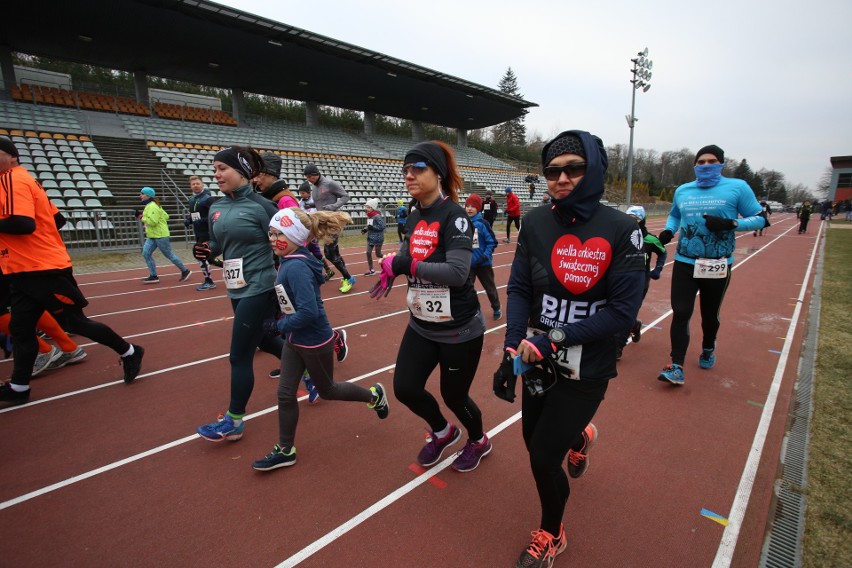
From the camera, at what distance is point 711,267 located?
3.97m

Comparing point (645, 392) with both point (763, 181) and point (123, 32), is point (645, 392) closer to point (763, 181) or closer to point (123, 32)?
point (123, 32)

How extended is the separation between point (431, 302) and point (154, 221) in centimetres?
868

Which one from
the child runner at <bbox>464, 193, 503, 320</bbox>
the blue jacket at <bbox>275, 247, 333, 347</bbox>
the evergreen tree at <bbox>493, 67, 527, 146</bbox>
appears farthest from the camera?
the evergreen tree at <bbox>493, 67, 527, 146</bbox>

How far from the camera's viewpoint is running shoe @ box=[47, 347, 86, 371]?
15.3 ft

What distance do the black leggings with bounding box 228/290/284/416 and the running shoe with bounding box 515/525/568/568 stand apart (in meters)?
2.24

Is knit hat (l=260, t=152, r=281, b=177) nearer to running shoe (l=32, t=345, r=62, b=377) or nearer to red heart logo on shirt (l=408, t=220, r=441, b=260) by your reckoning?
red heart logo on shirt (l=408, t=220, r=441, b=260)

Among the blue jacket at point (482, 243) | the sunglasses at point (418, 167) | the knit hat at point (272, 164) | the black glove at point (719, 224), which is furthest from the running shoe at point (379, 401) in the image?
the black glove at point (719, 224)

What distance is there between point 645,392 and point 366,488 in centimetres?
306

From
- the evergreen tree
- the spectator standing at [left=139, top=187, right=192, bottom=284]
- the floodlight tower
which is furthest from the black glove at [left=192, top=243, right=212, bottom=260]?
the evergreen tree

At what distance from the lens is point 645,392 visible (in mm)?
4188

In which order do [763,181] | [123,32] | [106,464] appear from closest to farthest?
[106,464]
[123,32]
[763,181]

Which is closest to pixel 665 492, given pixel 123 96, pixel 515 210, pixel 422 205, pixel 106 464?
pixel 422 205

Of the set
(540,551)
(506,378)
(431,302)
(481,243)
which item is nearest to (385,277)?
(431,302)

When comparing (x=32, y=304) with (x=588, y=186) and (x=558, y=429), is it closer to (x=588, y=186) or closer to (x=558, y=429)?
(x=558, y=429)
